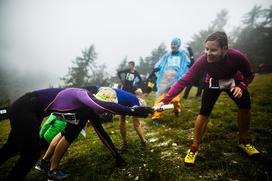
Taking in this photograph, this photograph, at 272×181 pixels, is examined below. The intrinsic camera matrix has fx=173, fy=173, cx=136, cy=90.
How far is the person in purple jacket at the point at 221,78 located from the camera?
3.33 m

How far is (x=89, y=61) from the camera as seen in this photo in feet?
174

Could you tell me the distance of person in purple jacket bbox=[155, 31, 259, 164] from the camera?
3330 millimetres

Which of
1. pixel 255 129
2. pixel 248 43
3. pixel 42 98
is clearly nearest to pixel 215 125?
pixel 255 129

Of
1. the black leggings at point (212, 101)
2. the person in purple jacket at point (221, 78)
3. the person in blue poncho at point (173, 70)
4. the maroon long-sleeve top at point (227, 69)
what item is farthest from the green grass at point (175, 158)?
the maroon long-sleeve top at point (227, 69)

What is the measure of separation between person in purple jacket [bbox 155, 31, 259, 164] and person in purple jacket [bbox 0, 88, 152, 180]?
116cm

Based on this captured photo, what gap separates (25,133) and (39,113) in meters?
0.49

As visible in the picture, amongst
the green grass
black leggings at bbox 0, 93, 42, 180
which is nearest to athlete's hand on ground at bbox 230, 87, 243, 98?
the green grass

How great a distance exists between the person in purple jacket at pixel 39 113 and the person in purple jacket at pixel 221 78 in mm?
1160

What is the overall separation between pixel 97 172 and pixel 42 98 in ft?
6.43

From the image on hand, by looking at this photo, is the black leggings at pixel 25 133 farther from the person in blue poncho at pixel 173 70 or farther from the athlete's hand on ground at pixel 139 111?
the person in blue poncho at pixel 173 70

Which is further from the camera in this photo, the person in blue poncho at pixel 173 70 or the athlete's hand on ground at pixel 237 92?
the person in blue poncho at pixel 173 70

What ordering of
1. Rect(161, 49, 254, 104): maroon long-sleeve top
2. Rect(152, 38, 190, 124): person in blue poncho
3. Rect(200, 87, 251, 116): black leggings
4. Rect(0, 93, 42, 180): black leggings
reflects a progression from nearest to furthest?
1. Rect(0, 93, 42, 180): black leggings
2. Rect(161, 49, 254, 104): maroon long-sleeve top
3. Rect(200, 87, 251, 116): black leggings
4. Rect(152, 38, 190, 124): person in blue poncho

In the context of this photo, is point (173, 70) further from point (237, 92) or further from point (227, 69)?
point (237, 92)

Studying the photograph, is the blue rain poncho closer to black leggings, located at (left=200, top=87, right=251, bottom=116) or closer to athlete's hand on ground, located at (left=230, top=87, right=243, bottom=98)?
black leggings, located at (left=200, top=87, right=251, bottom=116)
